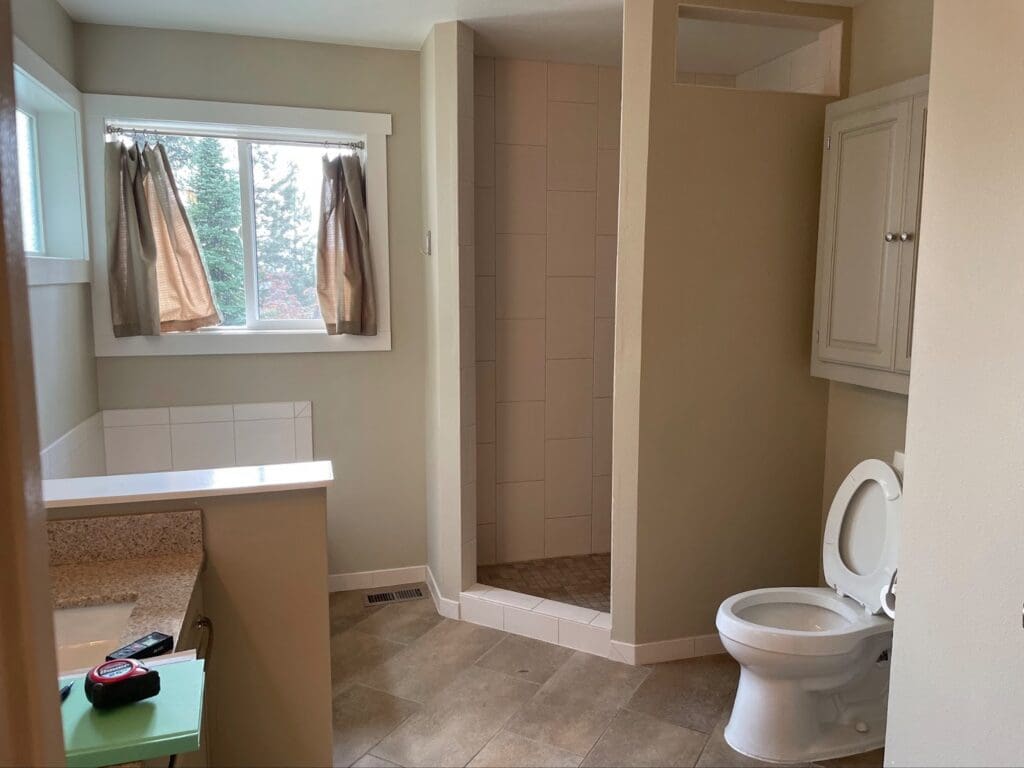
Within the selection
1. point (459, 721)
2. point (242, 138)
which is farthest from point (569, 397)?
point (242, 138)

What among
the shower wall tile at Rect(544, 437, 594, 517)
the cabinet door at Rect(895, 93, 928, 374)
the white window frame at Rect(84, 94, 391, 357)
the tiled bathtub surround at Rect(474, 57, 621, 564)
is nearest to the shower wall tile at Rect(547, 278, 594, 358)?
the tiled bathtub surround at Rect(474, 57, 621, 564)

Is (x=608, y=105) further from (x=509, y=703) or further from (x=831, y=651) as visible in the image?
(x=509, y=703)

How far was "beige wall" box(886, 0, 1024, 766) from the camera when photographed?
4.82ft

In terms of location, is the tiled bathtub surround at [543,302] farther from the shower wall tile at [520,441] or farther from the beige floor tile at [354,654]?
the beige floor tile at [354,654]

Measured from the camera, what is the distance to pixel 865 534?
2.52 metres

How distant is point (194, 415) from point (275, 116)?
4.50ft

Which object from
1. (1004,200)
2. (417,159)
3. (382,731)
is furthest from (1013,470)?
(417,159)

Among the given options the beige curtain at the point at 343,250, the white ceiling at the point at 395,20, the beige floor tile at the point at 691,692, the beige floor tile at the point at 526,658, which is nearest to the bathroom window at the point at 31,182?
the white ceiling at the point at 395,20

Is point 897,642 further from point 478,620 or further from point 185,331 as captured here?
point 185,331

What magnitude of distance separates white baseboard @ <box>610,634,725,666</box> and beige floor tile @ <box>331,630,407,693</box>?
2.94ft

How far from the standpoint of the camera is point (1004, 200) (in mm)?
1482

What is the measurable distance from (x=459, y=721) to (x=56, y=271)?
2145mm

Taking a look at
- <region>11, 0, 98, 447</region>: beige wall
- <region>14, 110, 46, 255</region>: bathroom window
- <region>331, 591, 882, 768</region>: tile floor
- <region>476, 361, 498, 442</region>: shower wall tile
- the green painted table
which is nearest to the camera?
the green painted table

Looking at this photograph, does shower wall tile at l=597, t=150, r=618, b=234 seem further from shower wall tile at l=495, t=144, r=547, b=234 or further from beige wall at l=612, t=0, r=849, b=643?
beige wall at l=612, t=0, r=849, b=643
